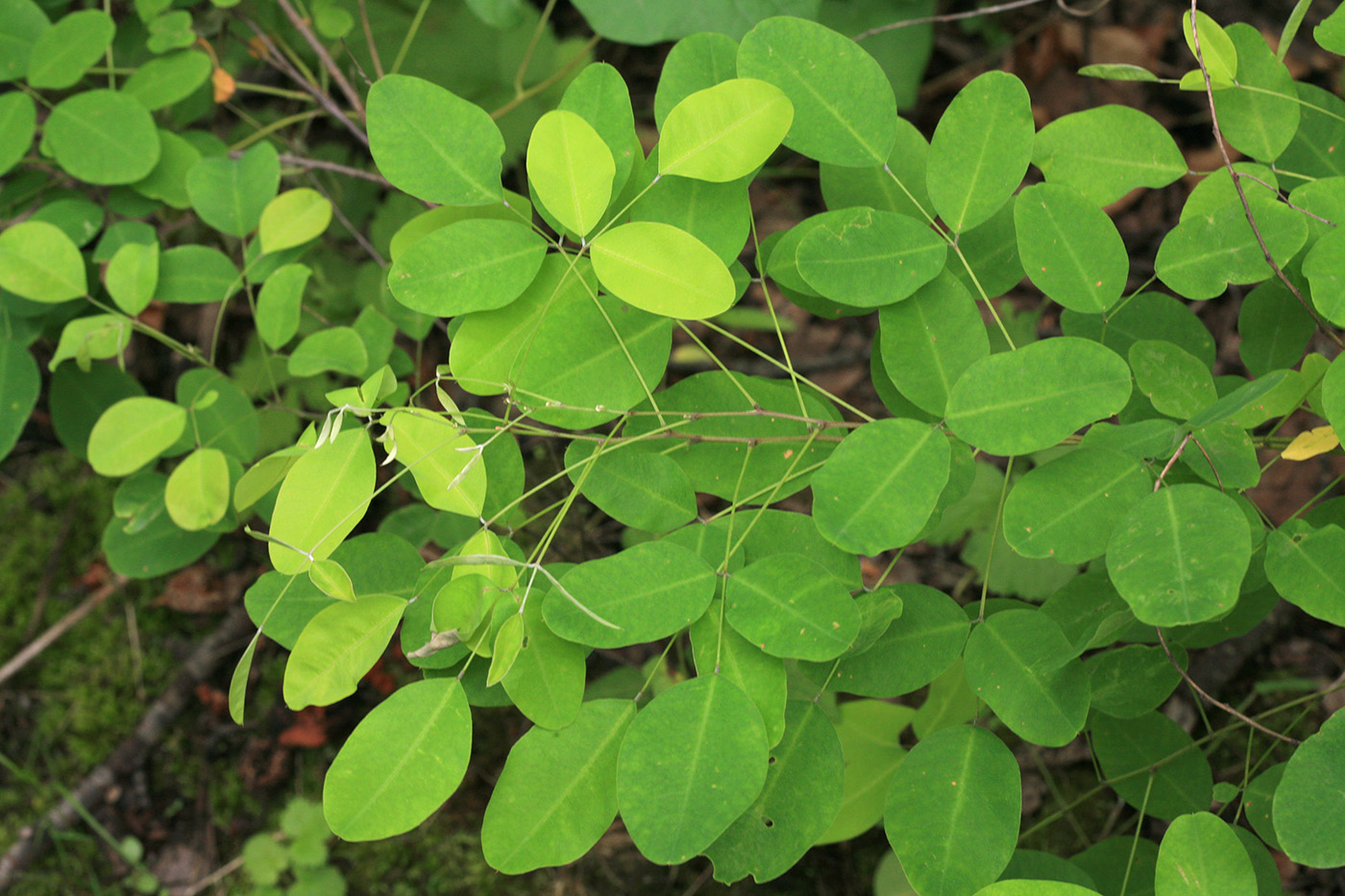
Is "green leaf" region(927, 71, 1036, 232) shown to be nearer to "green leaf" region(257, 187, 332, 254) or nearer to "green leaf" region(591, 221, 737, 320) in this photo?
"green leaf" region(591, 221, 737, 320)

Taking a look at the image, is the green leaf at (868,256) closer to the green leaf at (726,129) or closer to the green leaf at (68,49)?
the green leaf at (726,129)

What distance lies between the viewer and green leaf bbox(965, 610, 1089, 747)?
891 millimetres

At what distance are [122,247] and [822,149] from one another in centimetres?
110

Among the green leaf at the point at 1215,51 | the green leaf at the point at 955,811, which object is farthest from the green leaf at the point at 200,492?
the green leaf at the point at 1215,51

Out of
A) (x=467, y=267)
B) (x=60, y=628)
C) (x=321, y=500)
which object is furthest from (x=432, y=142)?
(x=60, y=628)

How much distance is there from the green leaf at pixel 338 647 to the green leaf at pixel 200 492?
517 mm

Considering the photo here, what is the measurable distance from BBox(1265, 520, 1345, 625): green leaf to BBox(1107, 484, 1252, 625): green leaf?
125mm

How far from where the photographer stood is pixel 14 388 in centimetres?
142

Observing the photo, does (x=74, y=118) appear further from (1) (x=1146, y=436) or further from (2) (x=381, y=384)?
(1) (x=1146, y=436)

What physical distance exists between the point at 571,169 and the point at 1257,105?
81 centimetres

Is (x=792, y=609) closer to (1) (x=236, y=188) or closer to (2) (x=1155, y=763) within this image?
(2) (x=1155, y=763)

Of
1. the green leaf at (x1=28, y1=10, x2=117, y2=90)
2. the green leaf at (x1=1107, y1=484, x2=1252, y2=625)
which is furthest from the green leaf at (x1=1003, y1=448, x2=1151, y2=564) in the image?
the green leaf at (x1=28, y1=10, x2=117, y2=90)

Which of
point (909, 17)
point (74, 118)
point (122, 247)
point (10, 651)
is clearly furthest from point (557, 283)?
point (10, 651)

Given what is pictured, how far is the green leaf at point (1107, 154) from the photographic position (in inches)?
39.6
